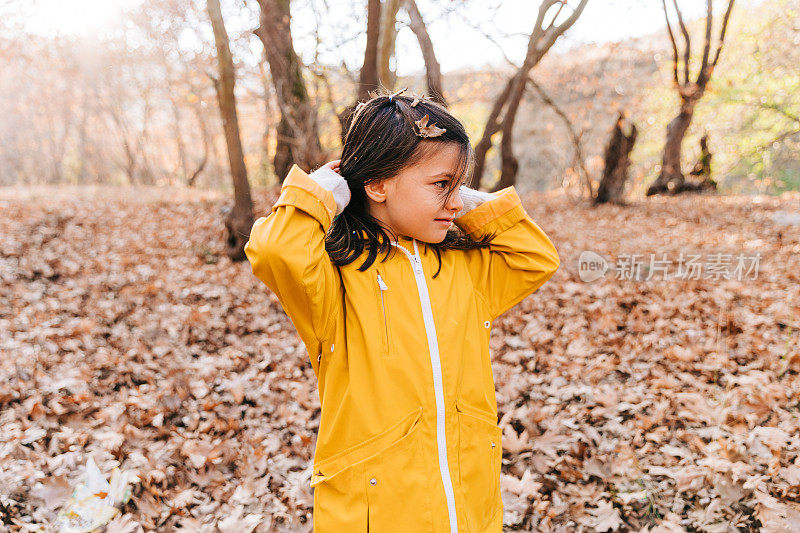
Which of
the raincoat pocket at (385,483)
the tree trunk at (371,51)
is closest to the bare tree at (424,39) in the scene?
the tree trunk at (371,51)

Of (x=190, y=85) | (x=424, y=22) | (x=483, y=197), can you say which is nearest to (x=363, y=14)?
(x=424, y=22)

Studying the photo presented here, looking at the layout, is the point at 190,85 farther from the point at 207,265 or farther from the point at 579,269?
the point at 579,269

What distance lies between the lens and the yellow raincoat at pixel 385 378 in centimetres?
132

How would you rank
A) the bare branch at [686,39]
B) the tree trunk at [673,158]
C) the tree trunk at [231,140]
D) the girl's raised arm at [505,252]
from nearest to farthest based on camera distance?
the girl's raised arm at [505,252]
the tree trunk at [231,140]
the bare branch at [686,39]
the tree trunk at [673,158]

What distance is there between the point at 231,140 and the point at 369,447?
6.08m

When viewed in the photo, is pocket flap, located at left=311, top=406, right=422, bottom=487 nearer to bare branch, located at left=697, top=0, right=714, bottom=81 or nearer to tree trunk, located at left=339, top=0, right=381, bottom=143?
tree trunk, located at left=339, top=0, right=381, bottom=143

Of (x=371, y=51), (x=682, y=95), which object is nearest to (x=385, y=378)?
(x=371, y=51)

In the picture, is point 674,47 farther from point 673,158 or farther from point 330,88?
point 330,88

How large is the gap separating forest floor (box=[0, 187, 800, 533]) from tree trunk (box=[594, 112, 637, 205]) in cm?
419

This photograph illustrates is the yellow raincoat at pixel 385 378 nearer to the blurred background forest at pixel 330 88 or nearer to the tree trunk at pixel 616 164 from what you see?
the blurred background forest at pixel 330 88

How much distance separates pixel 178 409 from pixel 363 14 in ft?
23.1

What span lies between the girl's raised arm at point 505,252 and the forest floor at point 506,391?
65.9 inches

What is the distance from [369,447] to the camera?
4.55 feet

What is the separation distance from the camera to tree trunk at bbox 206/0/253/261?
600 centimetres
